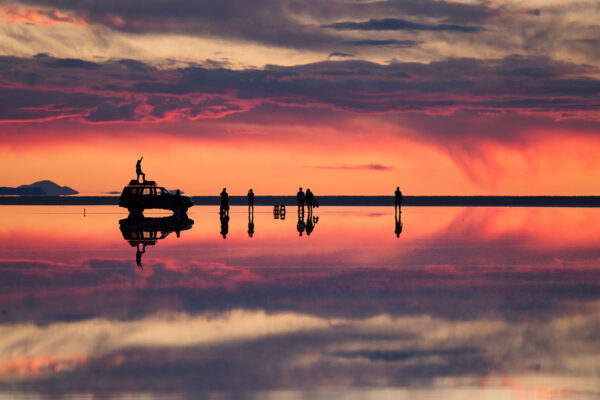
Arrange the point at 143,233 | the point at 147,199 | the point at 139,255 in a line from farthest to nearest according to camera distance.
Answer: the point at 147,199 < the point at 143,233 < the point at 139,255

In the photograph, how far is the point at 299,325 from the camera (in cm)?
1372

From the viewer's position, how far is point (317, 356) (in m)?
11.3

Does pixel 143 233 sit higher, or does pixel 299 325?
pixel 143 233

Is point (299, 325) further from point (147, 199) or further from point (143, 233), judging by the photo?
point (147, 199)

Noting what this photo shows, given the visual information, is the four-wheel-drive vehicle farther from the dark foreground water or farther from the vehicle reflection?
the dark foreground water

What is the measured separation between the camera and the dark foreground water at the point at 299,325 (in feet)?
32.6

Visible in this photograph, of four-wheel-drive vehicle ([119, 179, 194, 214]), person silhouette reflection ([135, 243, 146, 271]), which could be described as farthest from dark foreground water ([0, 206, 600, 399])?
four-wheel-drive vehicle ([119, 179, 194, 214])

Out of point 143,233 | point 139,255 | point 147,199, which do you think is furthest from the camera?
point 147,199

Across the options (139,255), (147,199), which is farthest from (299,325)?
(147,199)

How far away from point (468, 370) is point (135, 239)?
25057 mm

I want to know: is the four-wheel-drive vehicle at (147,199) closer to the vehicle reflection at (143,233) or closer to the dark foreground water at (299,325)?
the vehicle reflection at (143,233)

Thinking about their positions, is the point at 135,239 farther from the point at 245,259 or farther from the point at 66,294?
the point at 66,294

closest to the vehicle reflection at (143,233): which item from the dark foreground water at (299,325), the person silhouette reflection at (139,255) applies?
the person silhouette reflection at (139,255)

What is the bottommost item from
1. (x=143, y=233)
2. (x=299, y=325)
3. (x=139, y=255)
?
(x=299, y=325)
